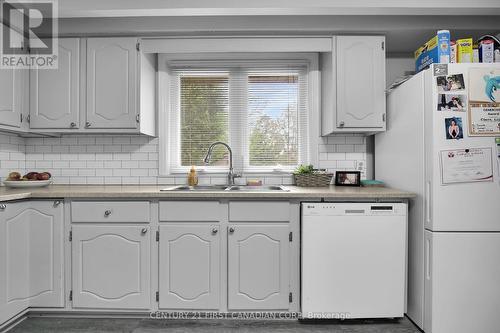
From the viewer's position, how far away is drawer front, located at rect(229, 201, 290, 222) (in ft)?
7.29

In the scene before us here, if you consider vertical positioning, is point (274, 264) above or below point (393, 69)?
below

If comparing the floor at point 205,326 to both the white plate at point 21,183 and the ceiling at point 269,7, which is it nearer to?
the white plate at point 21,183

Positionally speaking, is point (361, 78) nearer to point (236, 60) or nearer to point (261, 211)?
point (236, 60)

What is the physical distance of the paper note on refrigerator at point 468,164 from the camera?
1.98 metres

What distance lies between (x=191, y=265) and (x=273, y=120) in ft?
5.03

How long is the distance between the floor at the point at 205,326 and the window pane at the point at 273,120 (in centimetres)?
140

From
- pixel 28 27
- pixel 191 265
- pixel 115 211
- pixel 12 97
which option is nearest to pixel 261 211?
pixel 191 265

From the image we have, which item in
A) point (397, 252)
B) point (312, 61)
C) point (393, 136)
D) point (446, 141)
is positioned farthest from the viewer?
point (312, 61)

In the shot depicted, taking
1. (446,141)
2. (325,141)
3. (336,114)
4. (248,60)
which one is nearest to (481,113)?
(446,141)

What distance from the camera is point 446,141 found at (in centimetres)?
198

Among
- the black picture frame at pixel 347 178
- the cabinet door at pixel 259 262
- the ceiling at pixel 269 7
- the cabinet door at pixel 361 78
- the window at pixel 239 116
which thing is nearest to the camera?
the cabinet door at pixel 259 262

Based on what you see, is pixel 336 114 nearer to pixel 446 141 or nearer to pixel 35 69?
pixel 446 141

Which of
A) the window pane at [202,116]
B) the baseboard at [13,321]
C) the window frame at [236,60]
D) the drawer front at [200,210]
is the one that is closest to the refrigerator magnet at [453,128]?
the window frame at [236,60]

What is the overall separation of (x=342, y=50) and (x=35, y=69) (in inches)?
101
